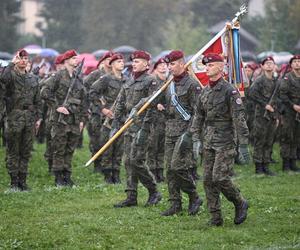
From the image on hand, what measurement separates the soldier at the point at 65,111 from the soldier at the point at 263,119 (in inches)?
162

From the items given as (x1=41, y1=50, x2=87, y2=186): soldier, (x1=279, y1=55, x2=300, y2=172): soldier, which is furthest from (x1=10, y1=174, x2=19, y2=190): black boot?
(x1=279, y1=55, x2=300, y2=172): soldier

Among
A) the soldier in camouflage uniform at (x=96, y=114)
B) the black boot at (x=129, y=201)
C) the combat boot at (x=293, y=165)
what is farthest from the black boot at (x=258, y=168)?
the black boot at (x=129, y=201)

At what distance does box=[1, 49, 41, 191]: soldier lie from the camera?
1348 cm

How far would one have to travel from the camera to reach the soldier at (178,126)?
11227 mm

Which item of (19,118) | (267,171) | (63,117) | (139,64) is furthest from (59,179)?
(267,171)

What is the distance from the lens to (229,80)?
1151cm

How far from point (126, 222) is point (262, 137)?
21.4 feet

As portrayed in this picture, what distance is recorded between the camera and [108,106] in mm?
15547

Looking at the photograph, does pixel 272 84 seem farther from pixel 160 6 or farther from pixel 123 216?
pixel 160 6

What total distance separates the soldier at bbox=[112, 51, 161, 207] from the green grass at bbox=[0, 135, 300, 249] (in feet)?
0.98

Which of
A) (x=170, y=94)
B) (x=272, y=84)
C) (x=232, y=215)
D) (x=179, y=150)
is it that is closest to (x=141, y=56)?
(x=170, y=94)

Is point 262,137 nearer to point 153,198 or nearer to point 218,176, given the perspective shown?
point 153,198

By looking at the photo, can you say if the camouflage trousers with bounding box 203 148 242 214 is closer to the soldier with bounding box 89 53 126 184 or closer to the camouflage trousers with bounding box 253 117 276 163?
the soldier with bounding box 89 53 126 184

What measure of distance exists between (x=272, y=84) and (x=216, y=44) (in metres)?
5.44
